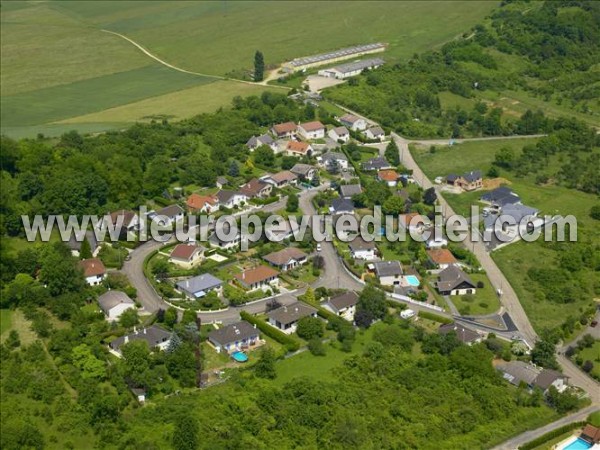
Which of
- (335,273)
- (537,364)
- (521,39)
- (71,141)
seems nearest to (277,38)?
(521,39)

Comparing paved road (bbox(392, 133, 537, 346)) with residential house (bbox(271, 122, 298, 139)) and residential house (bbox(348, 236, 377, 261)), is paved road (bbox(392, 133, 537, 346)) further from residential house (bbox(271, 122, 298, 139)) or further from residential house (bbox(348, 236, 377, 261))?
residential house (bbox(271, 122, 298, 139))

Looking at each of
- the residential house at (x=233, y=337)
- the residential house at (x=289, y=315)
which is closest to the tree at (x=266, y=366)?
the residential house at (x=233, y=337)

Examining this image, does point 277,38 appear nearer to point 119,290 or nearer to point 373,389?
point 119,290

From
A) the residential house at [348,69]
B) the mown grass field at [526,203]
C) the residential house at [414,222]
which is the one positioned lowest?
the mown grass field at [526,203]

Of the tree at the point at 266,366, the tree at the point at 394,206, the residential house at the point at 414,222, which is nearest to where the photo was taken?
the tree at the point at 266,366

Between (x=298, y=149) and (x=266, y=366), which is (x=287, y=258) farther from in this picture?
(x=298, y=149)

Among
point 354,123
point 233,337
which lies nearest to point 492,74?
point 354,123

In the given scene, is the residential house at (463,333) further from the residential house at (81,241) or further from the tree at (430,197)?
the residential house at (81,241)
